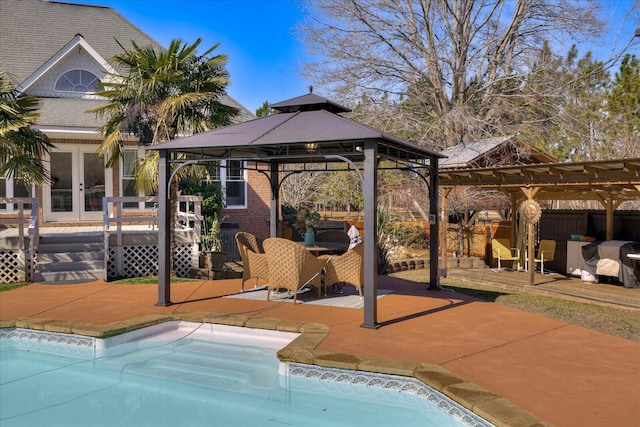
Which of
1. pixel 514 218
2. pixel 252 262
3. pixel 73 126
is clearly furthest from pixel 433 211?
pixel 73 126

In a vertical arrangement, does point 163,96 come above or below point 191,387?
above

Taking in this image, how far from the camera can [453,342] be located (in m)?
6.71

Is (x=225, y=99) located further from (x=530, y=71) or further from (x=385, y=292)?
(x=530, y=71)

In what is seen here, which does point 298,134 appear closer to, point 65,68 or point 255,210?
point 255,210

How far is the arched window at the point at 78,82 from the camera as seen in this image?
17.0 m

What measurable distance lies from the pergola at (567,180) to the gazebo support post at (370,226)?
5815 mm

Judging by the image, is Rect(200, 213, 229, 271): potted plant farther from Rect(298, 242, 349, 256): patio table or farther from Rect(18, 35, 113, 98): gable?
Rect(18, 35, 113, 98): gable

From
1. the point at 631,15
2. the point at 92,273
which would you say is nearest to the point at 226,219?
the point at 92,273

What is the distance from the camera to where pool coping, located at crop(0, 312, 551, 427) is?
450 cm

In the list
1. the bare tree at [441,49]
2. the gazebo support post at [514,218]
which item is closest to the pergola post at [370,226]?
the gazebo support post at [514,218]

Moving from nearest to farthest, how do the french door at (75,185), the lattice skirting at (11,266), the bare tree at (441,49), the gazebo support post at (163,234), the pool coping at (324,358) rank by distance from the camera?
the pool coping at (324,358) < the gazebo support post at (163,234) < the lattice skirting at (11,266) < the french door at (75,185) < the bare tree at (441,49)

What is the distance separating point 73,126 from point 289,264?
922cm

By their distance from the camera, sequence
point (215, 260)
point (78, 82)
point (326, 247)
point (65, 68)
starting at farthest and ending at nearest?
1. point (78, 82)
2. point (65, 68)
3. point (215, 260)
4. point (326, 247)

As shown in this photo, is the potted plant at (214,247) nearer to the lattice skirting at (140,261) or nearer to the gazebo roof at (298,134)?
the lattice skirting at (140,261)
